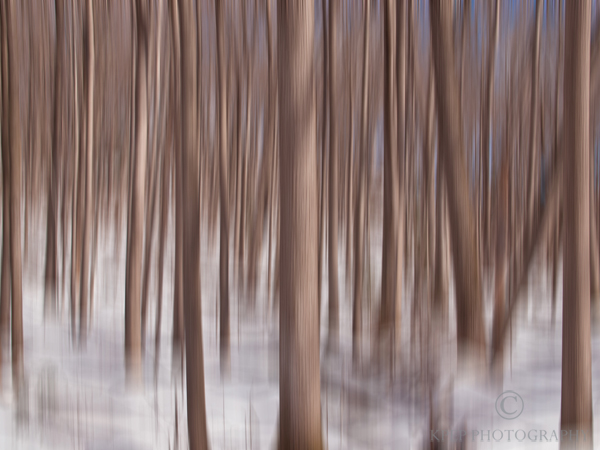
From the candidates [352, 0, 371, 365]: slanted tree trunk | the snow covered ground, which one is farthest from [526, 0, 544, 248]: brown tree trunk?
[352, 0, 371, 365]: slanted tree trunk

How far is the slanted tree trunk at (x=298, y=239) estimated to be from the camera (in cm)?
129

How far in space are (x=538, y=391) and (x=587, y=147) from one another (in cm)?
110

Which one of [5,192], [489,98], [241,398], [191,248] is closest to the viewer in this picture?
[191,248]

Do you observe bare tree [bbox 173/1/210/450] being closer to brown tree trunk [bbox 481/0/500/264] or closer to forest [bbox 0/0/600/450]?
forest [bbox 0/0/600/450]

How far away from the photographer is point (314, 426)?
131 cm

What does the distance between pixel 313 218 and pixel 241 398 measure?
1053 mm

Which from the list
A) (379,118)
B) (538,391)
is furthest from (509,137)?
(538,391)

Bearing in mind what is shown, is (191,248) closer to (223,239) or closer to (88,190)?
(223,239)

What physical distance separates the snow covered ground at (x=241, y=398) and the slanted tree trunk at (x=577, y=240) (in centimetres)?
23

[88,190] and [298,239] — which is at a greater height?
[88,190]

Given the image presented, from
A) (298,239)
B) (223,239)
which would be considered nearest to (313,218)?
(298,239)

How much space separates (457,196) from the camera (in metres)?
1.76

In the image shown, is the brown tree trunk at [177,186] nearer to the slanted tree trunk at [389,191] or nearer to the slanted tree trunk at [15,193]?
the slanted tree trunk at [15,193]
